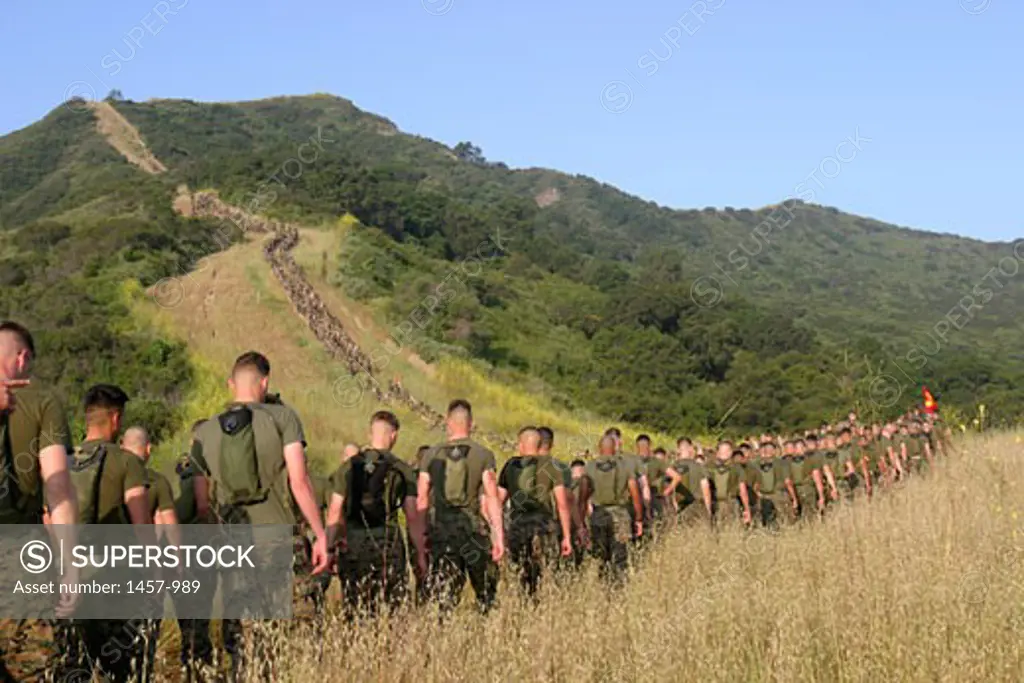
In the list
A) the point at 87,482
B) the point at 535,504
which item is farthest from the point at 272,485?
the point at 535,504

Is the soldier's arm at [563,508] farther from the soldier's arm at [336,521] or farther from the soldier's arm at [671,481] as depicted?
the soldier's arm at [671,481]

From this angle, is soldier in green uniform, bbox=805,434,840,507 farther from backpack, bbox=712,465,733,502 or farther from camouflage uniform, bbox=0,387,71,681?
camouflage uniform, bbox=0,387,71,681

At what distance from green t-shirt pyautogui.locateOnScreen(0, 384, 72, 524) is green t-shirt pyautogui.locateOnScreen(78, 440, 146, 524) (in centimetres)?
81

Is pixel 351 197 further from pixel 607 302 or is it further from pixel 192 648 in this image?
pixel 192 648

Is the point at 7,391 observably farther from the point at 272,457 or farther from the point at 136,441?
the point at 136,441

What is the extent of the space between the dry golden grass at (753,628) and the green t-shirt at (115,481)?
1094 mm

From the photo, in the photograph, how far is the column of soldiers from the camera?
3984 millimetres

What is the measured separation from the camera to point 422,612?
538 cm

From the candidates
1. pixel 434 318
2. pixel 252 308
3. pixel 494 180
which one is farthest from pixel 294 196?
pixel 494 180

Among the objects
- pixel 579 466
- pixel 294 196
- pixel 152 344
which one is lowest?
A: pixel 579 466

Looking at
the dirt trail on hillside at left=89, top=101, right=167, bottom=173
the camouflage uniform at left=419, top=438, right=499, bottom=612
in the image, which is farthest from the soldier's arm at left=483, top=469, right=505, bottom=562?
the dirt trail on hillside at left=89, top=101, right=167, bottom=173

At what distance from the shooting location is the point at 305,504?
4965 millimetres

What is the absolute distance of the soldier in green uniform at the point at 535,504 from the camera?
7828 mm

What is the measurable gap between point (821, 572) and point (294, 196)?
57.6 m
